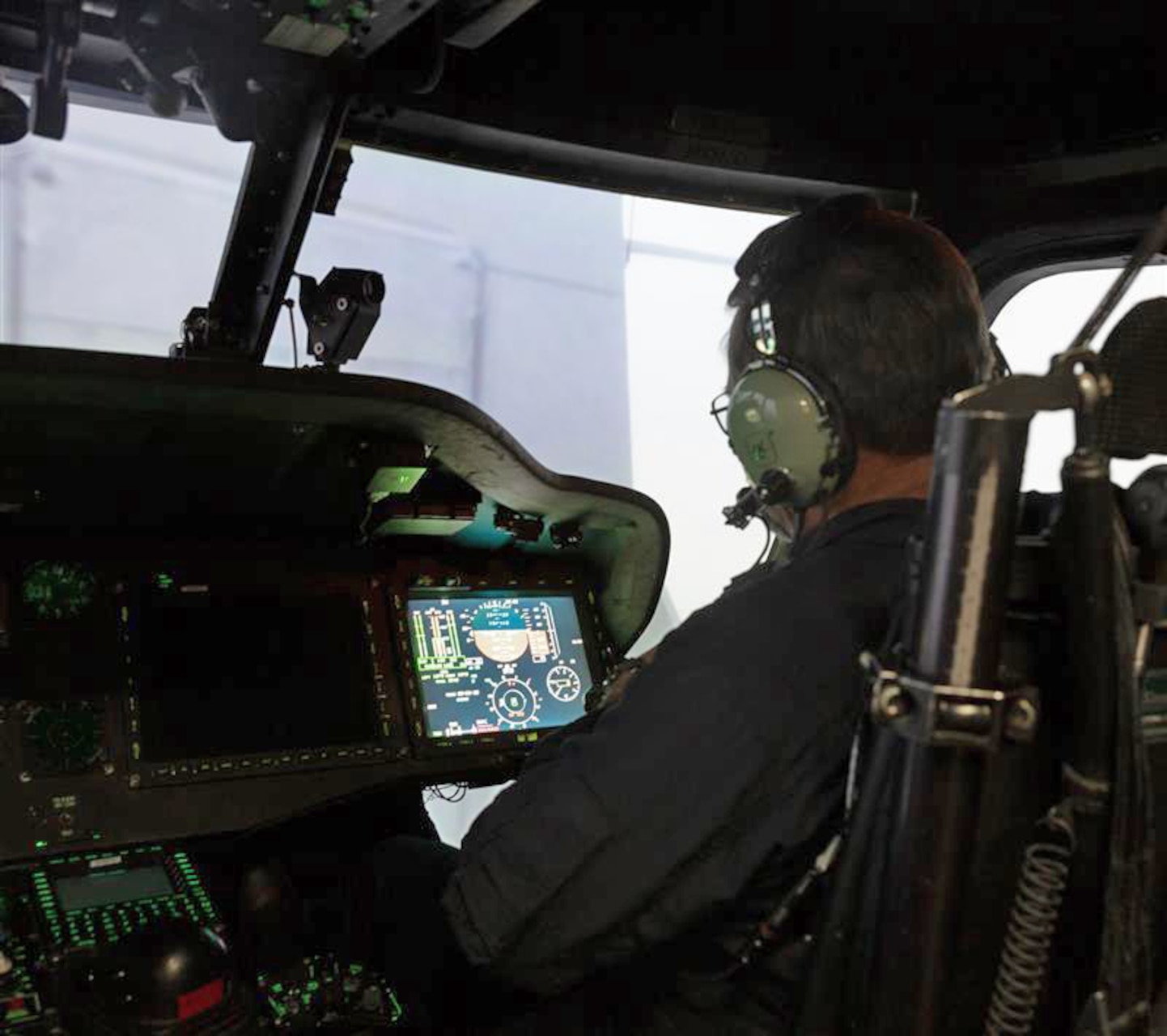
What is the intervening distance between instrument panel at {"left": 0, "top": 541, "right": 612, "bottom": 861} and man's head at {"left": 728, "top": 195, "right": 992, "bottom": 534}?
3.07ft

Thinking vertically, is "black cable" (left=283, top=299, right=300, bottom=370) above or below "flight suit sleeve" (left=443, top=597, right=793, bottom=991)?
above

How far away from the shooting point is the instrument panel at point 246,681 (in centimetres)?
163

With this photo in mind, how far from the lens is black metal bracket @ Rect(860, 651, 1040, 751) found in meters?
0.80

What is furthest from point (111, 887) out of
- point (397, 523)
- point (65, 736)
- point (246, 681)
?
point (397, 523)

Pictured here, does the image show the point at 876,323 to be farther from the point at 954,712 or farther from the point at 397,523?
the point at 397,523

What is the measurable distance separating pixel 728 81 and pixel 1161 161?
2.46 feet

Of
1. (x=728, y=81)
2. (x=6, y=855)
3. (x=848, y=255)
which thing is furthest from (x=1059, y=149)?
(x=6, y=855)

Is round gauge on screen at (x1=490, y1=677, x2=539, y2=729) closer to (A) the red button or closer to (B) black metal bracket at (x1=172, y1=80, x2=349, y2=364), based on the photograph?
(B) black metal bracket at (x1=172, y1=80, x2=349, y2=364)

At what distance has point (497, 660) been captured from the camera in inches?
82.0

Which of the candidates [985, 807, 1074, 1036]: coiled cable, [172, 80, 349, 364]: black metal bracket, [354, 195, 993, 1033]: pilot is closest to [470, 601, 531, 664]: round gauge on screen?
[172, 80, 349, 364]: black metal bracket

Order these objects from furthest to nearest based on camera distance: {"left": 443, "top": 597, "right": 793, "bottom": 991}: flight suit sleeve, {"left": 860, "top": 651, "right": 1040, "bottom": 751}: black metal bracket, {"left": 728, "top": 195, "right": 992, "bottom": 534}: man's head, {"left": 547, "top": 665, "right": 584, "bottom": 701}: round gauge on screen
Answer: {"left": 547, "top": 665, "right": 584, "bottom": 701}: round gauge on screen → {"left": 728, "top": 195, "right": 992, "bottom": 534}: man's head → {"left": 443, "top": 597, "right": 793, "bottom": 991}: flight suit sleeve → {"left": 860, "top": 651, "right": 1040, "bottom": 751}: black metal bracket

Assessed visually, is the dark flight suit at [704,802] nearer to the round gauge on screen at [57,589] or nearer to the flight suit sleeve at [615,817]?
the flight suit sleeve at [615,817]

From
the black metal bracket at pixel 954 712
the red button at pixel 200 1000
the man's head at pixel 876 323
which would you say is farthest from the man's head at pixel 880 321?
the red button at pixel 200 1000

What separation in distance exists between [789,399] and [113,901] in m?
1.00
